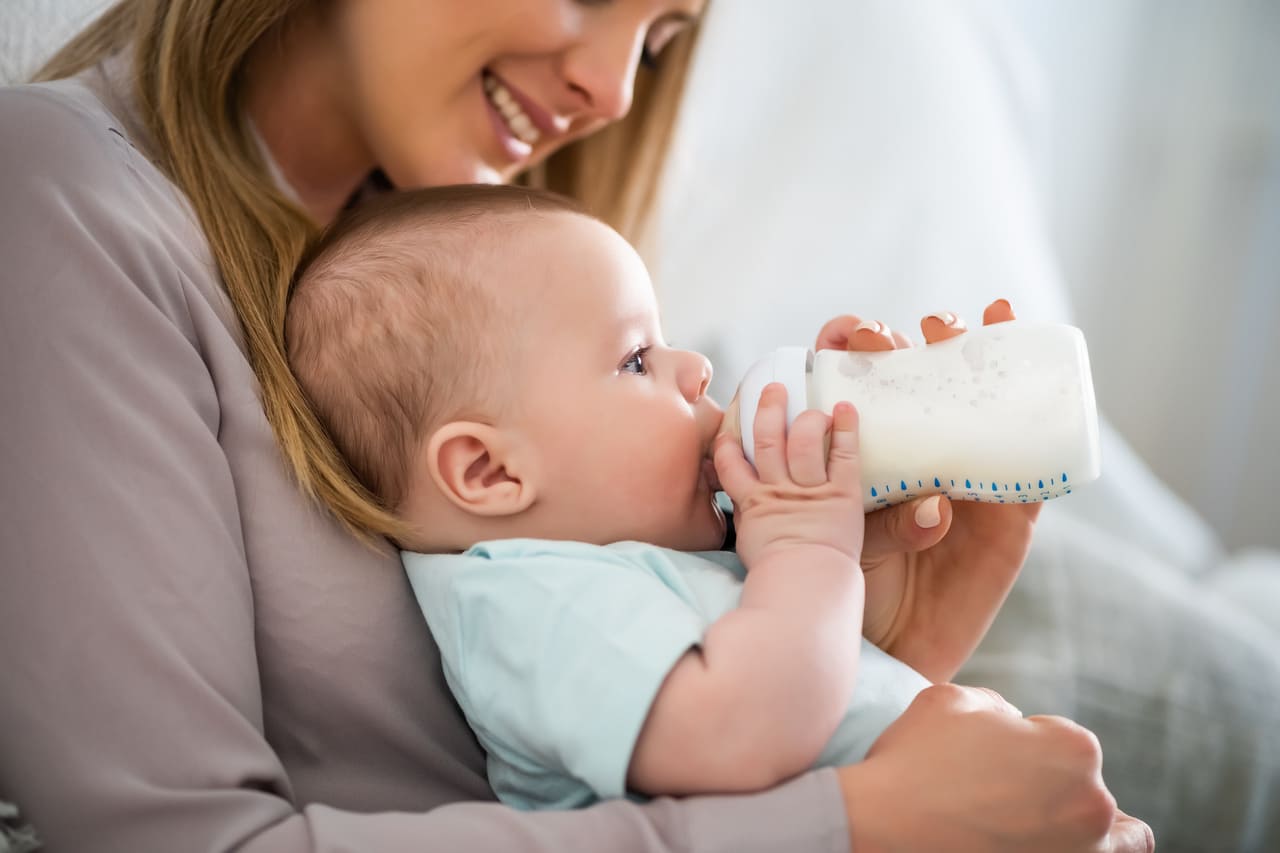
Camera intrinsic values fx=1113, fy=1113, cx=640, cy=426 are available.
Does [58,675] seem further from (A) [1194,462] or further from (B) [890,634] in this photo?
(A) [1194,462]

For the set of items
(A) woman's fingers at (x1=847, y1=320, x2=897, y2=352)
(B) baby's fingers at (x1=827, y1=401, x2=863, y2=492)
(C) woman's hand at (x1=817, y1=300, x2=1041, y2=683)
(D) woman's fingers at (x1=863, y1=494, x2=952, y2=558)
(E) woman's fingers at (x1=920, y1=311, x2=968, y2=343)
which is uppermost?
(E) woman's fingers at (x1=920, y1=311, x2=968, y2=343)

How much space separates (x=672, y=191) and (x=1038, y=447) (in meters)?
1.24

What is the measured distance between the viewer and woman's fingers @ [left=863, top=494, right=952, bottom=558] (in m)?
0.91

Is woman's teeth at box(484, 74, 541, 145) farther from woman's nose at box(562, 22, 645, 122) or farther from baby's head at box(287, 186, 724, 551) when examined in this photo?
baby's head at box(287, 186, 724, 551)

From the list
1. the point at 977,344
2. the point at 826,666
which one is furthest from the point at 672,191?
the point at 826,666

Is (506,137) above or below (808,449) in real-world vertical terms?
above

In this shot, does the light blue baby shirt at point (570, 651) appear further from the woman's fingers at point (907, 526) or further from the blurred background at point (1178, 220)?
the blurred background at point (1178, 220)

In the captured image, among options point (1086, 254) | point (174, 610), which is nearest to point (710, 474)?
point (174, 610)

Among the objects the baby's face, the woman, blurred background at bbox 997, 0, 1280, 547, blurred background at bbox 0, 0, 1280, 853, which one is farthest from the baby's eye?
blurred background at bbox 997, 0, 1280, 547

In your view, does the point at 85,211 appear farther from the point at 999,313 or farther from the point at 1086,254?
the point at 1086,254

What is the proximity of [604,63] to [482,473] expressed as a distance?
57 cm

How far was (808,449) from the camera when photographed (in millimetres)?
774

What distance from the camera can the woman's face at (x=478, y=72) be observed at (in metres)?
1.13

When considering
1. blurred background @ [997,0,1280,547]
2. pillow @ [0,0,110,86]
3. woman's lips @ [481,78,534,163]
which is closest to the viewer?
pillow @ [0,0,110,86]
